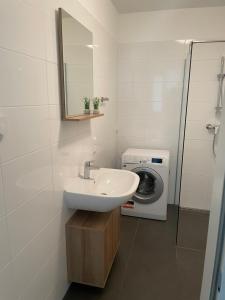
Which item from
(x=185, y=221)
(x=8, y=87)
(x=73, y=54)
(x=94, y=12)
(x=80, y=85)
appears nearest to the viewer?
(x=8, y=87)

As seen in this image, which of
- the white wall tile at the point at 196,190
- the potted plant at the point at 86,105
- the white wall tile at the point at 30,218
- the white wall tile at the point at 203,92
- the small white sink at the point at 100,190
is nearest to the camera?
the white wall tile at the point at 30,218

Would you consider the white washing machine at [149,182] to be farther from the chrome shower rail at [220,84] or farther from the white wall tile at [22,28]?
the white wall tile at [22,28]

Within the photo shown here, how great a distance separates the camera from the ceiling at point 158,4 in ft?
8.25

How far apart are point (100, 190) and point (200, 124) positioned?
1.73m

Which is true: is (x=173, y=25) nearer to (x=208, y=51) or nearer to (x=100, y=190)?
(x=208, y=51)

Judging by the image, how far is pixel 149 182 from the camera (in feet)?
9.62

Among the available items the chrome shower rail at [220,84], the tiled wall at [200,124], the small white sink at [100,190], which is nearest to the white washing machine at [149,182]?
the tiled wall at [200,124]

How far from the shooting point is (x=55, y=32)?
1.39m

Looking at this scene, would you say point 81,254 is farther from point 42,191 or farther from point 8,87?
point 8,87

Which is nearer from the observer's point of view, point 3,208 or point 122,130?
point 3,208

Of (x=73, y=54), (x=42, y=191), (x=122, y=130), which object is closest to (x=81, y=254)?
(x=42, y=191)

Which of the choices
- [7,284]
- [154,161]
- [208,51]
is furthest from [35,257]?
[208,51]

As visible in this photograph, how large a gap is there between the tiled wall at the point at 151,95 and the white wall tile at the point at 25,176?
1937mm

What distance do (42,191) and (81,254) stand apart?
0.70 metres
